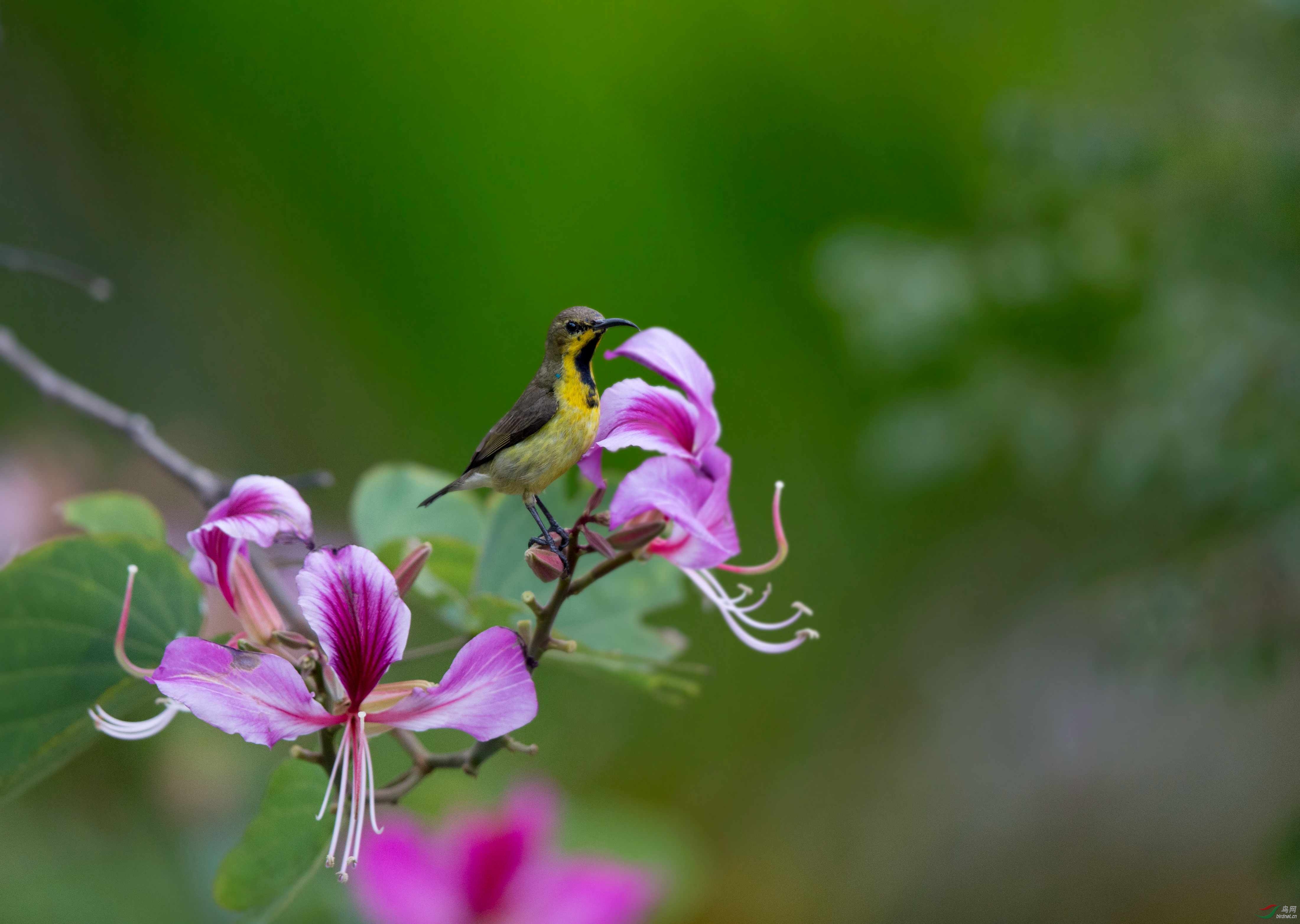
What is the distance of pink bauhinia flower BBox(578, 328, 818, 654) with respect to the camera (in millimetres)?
269

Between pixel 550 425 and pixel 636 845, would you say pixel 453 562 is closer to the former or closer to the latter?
pixel 550 425

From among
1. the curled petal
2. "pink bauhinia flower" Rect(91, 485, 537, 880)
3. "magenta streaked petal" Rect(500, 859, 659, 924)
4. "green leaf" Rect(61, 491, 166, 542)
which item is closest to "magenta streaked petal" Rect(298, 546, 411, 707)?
"pink bauhinia flower" Rect(91, 485, 537, 880)

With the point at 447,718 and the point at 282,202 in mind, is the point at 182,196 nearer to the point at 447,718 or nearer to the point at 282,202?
the point at 282,202

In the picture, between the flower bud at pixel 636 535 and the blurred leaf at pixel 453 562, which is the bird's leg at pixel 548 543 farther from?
the blurred leaf at pixel 453 562

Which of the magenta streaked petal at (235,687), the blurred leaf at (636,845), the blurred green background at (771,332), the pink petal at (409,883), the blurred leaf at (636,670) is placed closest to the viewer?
the magenta streaked petal at (235,687)

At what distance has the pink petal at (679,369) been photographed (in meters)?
0.29

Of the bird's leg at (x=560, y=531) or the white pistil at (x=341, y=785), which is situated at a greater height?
the bird's leg at (x=560, y=531)

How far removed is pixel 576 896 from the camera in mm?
560

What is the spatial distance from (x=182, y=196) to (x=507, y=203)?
56 centimetres

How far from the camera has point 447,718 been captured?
0.28 meters

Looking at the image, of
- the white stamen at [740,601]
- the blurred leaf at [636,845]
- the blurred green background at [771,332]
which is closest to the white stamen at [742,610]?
the white stamen at [740,601]

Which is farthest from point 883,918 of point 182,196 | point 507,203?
point 182,196

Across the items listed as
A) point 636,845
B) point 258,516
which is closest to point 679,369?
point 258,516

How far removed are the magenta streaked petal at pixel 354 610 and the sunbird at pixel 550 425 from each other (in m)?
0.03
